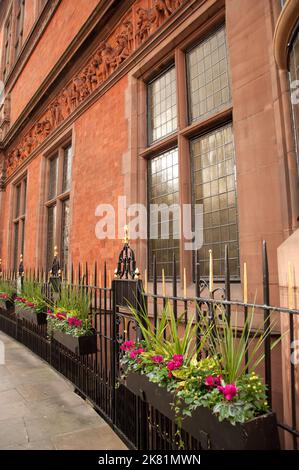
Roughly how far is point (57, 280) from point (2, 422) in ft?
7.99

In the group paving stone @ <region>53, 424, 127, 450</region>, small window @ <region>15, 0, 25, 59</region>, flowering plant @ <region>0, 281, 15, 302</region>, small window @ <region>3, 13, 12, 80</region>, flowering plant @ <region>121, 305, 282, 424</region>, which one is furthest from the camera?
small window @ <region>3, 13, 12, 80</region>

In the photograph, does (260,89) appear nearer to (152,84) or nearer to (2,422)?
(152,84)

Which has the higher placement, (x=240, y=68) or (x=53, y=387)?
(x=240, y=68)

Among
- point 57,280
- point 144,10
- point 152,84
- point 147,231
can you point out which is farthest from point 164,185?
point 144,10

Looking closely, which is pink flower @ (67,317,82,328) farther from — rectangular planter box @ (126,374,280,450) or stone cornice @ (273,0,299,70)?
stone cornice @ (273,0,299,70)

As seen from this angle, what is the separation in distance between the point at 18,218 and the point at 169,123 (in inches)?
311

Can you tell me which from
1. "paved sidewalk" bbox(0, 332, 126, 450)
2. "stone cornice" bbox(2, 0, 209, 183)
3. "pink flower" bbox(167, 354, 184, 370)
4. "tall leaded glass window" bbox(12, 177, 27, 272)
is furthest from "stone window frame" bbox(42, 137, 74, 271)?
"pink flower" bbox(167, 354, 184, 370)

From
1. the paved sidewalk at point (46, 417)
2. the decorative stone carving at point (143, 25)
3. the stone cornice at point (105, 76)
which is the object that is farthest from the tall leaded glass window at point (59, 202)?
the paved sidewalk at point (46, 417)

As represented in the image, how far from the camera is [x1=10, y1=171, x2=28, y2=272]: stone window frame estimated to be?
1067 centimetres

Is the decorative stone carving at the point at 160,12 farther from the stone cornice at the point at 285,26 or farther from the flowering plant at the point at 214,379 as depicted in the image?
the flowering plant at the point at 214,379

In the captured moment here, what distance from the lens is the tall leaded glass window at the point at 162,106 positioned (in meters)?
4.85

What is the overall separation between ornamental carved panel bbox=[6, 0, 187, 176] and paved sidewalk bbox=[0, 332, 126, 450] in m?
5.15

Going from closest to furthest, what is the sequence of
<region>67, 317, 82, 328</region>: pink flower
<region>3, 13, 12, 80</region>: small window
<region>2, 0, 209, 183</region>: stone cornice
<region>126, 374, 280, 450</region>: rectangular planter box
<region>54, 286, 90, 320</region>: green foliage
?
<region>126, 374, 280, 450</region>: rectangular planter box
<region>67, 317, 82, 328</region>: pink flower
<region>54, 286, 90, 320</region>: green foliage
<region>2, 0, 209, 183</region>: stone cornice
<region>3, 13, 12, 80</region>: small window
